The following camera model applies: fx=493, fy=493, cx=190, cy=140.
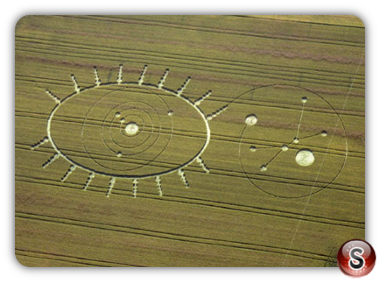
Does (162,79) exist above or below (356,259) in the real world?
above

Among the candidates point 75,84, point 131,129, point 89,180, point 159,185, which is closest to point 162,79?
point 131,129

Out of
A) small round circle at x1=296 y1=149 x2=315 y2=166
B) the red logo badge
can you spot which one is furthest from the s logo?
small round circle at x1=296 y1=149 x2=315 y2=166

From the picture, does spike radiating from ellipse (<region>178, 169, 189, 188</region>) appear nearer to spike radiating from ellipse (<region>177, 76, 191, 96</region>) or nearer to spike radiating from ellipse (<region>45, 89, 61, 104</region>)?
spike radiating from ellipse (<region>177, 76, 191, 96</region>)

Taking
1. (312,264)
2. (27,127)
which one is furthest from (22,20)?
(312,264)

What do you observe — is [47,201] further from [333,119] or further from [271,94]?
[333,119]

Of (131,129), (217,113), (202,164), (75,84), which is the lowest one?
(202,164)

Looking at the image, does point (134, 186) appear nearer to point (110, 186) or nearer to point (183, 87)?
point (110, 186)

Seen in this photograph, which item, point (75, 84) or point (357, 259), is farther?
point (75, 84)

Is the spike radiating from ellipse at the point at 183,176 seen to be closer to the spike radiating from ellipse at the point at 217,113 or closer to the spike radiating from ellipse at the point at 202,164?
the spike radiating from ellipse at the point at 202,164

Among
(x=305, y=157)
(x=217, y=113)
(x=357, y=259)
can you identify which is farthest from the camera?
(x=217, y=113)
